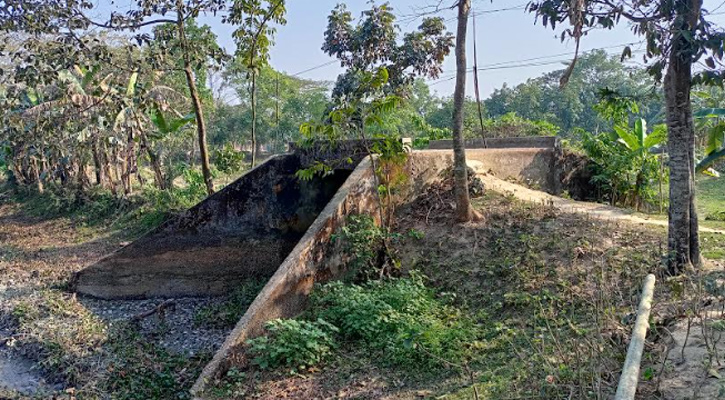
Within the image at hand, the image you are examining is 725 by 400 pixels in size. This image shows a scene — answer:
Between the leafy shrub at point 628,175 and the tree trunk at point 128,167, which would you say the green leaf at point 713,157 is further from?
the tree trunk at point 128,167

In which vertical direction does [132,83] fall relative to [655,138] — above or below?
above

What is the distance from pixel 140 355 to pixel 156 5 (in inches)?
219

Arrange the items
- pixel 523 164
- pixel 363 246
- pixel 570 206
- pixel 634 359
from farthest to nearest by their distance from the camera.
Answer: pixel 523 164, pixel 570 206, pixel 363 246, pixel 634 359

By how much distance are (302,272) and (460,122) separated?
2.60 m

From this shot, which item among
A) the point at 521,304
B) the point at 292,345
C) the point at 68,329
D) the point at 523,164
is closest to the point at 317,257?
the point at 292,345

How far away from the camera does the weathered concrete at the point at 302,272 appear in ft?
15.5

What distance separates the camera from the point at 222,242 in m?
8.09

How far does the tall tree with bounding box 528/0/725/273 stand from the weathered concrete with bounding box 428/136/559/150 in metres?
7.34

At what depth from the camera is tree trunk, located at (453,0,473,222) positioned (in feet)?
20.2

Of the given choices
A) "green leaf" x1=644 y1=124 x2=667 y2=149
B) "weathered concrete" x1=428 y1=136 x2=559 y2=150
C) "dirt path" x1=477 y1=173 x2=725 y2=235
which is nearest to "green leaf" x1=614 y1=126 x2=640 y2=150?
"green leaf" x1=644 y1=124 x2=667 y2=149

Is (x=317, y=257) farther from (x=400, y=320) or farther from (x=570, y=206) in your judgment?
(x=570, y=206)

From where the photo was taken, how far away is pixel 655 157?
32.3 feet

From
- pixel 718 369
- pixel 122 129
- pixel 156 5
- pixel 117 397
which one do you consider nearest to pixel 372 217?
pixel 117 397

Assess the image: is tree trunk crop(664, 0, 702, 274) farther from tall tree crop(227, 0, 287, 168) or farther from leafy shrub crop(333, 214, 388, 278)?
tall tree crop(227, 0, 287, 168)
